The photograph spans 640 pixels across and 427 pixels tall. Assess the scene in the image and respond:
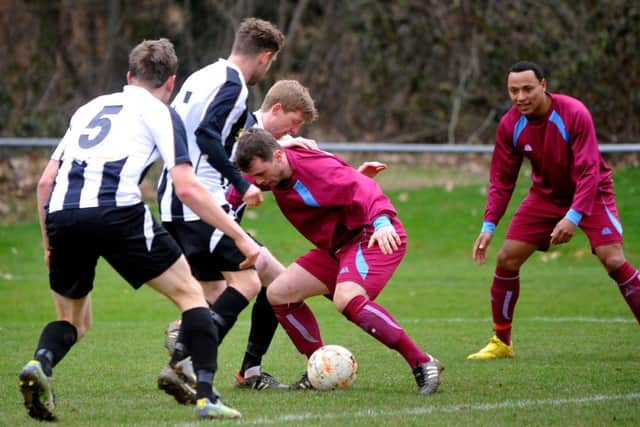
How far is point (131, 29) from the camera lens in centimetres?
2197

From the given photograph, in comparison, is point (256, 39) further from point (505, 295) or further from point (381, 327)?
point (505, 295)

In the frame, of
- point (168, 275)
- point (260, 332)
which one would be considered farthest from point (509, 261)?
point (168, 275)

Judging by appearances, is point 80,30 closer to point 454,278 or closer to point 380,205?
point 454,278

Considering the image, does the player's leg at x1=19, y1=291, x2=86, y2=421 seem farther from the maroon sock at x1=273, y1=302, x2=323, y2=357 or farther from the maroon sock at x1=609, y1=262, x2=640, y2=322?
the maroon sock at x1=609, y1=262, x2=640, y2=322

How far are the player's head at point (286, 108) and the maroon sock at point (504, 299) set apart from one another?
2.08 metres

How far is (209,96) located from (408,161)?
414 inches

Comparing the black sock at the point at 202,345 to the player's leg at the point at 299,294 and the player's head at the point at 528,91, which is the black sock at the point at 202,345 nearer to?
the player's leg at the point at 299,294

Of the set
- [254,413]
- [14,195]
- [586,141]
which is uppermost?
[586,141]

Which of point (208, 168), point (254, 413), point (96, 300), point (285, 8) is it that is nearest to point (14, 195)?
point (96, 300)

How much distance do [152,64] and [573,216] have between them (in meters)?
3.23

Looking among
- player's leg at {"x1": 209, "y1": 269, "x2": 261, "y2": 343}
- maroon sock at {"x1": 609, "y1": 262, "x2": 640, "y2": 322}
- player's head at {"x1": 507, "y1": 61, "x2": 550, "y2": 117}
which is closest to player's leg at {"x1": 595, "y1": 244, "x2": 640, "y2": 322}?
maroon sock at {"x1": 609, "y1": 262, "x2": 640, "y2": 322}

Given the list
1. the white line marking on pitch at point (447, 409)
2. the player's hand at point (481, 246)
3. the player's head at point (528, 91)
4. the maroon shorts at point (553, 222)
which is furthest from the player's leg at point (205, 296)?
the player's head at point (528, 91)

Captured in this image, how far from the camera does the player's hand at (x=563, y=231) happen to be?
24.5ft

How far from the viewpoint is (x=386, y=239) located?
Result: 20.8 ft
